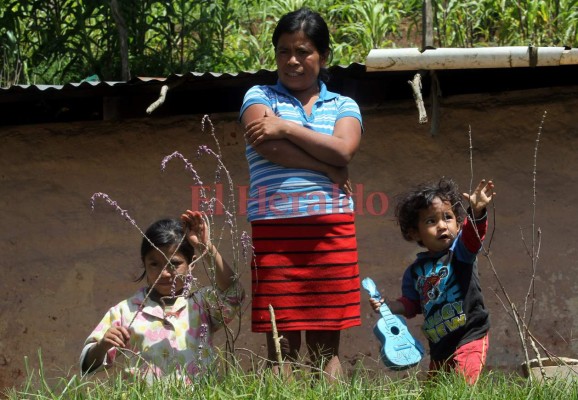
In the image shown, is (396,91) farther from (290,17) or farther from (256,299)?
(256,299)

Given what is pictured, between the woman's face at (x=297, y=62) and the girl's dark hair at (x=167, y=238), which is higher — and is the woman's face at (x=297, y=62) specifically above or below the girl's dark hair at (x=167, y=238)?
above

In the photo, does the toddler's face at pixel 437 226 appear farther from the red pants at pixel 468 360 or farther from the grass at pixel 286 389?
the grass at pixel 286 389

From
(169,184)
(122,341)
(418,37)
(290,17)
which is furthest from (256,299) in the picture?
(418,37)

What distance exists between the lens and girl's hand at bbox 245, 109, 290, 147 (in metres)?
4.04

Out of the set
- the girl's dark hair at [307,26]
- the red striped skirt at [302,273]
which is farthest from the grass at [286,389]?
the girl's dark hair at [307,26]

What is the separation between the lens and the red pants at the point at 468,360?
13.6ft

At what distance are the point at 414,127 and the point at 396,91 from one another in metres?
0.24

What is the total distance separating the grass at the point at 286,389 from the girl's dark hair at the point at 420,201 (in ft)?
3.14

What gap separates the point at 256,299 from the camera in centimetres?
412

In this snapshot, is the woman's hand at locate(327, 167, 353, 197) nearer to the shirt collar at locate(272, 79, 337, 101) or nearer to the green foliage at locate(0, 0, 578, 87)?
the shirt collar at locate(272, 79, 337, 101)

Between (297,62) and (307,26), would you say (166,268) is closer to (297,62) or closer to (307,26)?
(297,62)

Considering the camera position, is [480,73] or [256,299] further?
[480,73]

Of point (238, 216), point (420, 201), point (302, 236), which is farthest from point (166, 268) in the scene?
point (238, 216)

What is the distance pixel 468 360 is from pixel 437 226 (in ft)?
1.91
